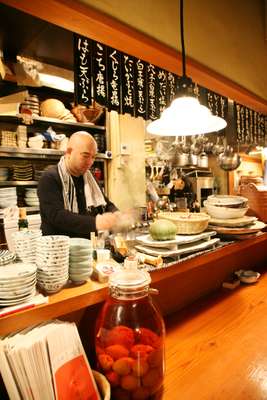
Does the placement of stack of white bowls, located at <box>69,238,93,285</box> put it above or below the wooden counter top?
above

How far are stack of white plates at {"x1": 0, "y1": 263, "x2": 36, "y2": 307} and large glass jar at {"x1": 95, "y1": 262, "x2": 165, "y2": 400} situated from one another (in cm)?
25

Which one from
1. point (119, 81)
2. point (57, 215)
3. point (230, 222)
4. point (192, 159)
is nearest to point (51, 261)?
point (57, 215)

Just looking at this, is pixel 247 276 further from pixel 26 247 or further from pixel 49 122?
pixel 49 122

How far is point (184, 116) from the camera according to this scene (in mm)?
1633

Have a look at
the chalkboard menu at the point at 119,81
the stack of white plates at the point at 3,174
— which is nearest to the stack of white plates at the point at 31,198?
the stack of white plates at the point at 3,174

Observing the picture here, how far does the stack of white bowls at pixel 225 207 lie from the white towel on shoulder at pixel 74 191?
940mm

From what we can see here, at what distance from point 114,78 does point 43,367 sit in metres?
1.71

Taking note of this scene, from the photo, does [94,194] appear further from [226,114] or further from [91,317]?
[226,114]

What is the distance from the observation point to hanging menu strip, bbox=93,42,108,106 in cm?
178

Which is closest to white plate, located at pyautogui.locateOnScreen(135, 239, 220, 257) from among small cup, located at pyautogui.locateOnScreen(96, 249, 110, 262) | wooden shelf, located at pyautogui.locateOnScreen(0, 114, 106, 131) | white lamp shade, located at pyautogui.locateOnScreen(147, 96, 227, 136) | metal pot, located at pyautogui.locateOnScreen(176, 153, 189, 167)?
small cup, located at pyautogui.locateOnScreen(96, 249, 110, 262)

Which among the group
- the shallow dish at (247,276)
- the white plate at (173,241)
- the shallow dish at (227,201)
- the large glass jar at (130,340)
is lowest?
the shallow dish at (247,276)

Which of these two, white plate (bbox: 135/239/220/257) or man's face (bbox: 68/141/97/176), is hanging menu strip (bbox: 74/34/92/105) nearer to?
man's face (bbox: 68/141/97/176)

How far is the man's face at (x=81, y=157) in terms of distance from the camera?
215 centimetres

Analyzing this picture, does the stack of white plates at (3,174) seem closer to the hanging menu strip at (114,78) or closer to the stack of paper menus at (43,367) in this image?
the hanging menu strip at (114,78)
